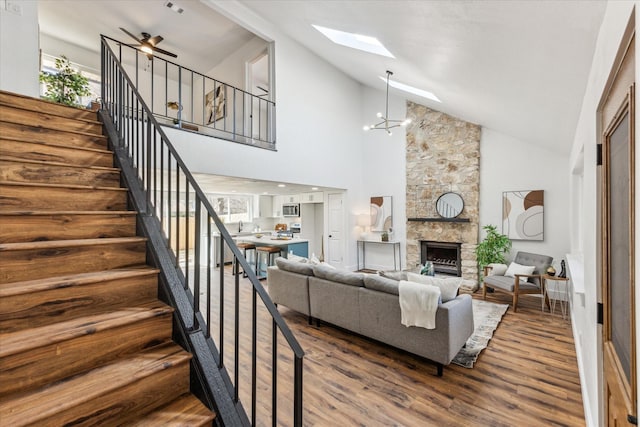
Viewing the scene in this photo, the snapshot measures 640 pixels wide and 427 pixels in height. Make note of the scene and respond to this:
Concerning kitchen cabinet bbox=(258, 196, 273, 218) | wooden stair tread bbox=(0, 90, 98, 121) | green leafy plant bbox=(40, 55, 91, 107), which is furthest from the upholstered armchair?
kitchen cabinet bbox=(258, 196, 273, 218)

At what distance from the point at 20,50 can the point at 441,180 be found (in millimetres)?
6789

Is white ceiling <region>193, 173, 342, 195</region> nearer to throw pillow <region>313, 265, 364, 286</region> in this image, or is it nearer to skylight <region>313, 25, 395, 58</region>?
throw pillow <region>313, 265, 364, 286</region>

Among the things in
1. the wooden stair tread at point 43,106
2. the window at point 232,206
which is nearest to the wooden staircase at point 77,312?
the wooden stair tread at point 43,106

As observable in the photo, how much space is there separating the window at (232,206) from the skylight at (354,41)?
18.4ft

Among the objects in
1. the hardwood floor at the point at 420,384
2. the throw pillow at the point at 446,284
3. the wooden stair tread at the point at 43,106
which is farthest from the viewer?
the throw pillow at the point at 446,284

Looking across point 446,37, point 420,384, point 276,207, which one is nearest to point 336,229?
point 276,207

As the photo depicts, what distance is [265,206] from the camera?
994 cm

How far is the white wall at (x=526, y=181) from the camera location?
4.99 m

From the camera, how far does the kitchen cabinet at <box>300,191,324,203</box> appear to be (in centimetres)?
766

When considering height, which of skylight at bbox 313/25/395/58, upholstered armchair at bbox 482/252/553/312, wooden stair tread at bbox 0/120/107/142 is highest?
skylight at bbox 313/25/395/58

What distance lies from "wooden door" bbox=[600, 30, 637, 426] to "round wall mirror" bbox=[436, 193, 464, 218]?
15.7 feet

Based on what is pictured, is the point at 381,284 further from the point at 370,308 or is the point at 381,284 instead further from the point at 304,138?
the point at 304,138

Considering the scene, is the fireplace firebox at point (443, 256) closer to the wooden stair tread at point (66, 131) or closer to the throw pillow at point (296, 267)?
the throw pillow at point (296, 267)

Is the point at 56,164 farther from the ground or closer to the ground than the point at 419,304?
farther from the ground
